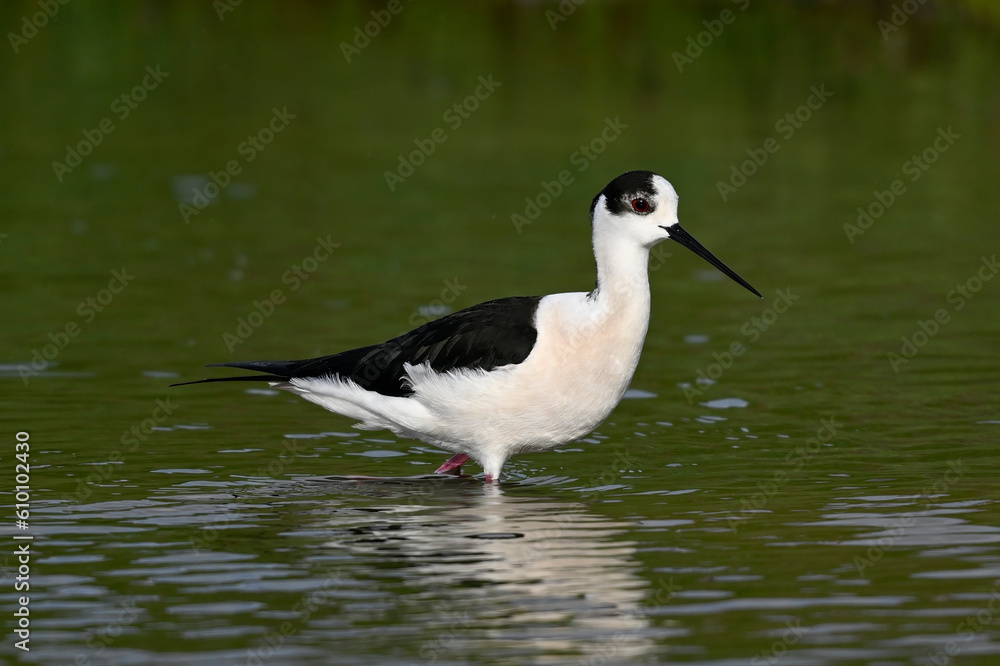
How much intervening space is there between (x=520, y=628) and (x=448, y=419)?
10.0ft

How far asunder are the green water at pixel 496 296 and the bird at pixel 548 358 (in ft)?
1.36

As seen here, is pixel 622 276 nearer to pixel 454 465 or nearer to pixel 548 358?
pixel 548 358

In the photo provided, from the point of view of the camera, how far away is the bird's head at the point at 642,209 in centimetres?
1020

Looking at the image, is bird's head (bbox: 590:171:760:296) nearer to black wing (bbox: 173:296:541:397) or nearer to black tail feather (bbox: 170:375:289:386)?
black wing (bbox: 173:296:541:397)

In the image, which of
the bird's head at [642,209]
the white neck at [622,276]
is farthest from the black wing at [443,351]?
the bird's head at [642,209]

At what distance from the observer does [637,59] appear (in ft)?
96.0

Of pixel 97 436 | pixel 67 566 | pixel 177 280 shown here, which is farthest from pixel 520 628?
pixel 177 280

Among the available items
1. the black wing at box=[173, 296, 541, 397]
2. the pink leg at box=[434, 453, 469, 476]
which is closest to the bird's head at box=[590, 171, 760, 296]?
the black wing at box=[173, 296, 541, 397]

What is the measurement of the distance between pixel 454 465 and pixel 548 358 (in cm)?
117

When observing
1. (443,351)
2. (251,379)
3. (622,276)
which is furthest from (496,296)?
(622,276)

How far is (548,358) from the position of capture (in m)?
10.2

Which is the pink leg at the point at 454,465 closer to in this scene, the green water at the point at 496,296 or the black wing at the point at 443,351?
the green water at the point at 496,296

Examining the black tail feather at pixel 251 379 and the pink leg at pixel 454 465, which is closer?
the black tail feather at pixel 251 379

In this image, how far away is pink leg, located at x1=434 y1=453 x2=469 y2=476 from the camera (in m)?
11.0
